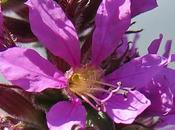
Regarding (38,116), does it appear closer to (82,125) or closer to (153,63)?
(82,125)

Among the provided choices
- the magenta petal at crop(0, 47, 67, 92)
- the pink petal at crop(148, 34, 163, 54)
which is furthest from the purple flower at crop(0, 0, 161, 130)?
the pink petal at crop(148, 34, 163, 54)

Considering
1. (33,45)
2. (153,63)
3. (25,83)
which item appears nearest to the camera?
(25,83)

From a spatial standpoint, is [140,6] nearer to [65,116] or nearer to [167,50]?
[167,50]

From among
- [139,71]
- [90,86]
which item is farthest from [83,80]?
[139,71]

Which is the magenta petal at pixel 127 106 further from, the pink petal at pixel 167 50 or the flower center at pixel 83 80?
the pink petal at pixel 167 50

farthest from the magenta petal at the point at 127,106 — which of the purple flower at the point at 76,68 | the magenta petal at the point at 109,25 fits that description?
the magenta petal at the point at 109,25

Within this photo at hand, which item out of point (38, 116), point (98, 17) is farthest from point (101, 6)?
point (38, 116)

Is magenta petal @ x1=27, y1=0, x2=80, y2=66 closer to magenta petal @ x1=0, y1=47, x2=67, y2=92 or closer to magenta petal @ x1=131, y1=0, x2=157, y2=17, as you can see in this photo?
magenta petal @ x1=0, y1=47, x2=67, y2=92
